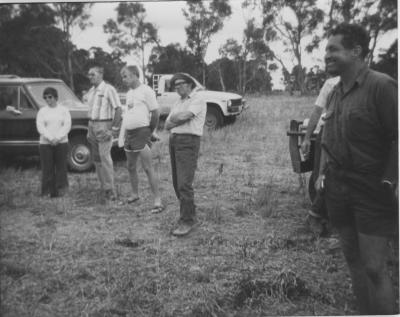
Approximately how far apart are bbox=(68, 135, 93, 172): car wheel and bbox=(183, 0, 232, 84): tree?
2.10 metres

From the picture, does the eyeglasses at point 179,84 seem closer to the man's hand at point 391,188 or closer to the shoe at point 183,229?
the shoe at point 183,229

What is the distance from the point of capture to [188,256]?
3275 millimetres

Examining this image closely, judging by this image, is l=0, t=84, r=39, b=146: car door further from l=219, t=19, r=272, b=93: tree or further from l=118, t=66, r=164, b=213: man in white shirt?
l=219, t=19, r=272, b=93: tree

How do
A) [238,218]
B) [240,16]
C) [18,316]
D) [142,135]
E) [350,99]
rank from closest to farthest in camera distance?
1. [350,99]
2. [18,316]
3. [240,16]
4. [238,218]
5. [142,135]

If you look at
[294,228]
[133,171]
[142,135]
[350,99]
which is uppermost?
[350,99]

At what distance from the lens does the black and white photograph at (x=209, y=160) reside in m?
2.25

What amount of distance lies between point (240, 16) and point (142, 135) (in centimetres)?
184

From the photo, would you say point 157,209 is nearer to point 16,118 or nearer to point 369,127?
point 16,118

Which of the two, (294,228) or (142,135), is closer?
(294,228)

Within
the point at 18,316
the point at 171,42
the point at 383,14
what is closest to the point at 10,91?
the point at 171,42

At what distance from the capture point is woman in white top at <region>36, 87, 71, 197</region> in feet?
12.2

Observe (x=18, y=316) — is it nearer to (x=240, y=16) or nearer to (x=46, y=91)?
(x=46, y=91)

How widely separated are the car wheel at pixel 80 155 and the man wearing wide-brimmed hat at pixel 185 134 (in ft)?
4.59

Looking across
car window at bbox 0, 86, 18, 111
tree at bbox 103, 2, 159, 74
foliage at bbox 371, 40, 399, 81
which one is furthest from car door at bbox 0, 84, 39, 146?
foliage at bbox 371, 40, 399, 81
